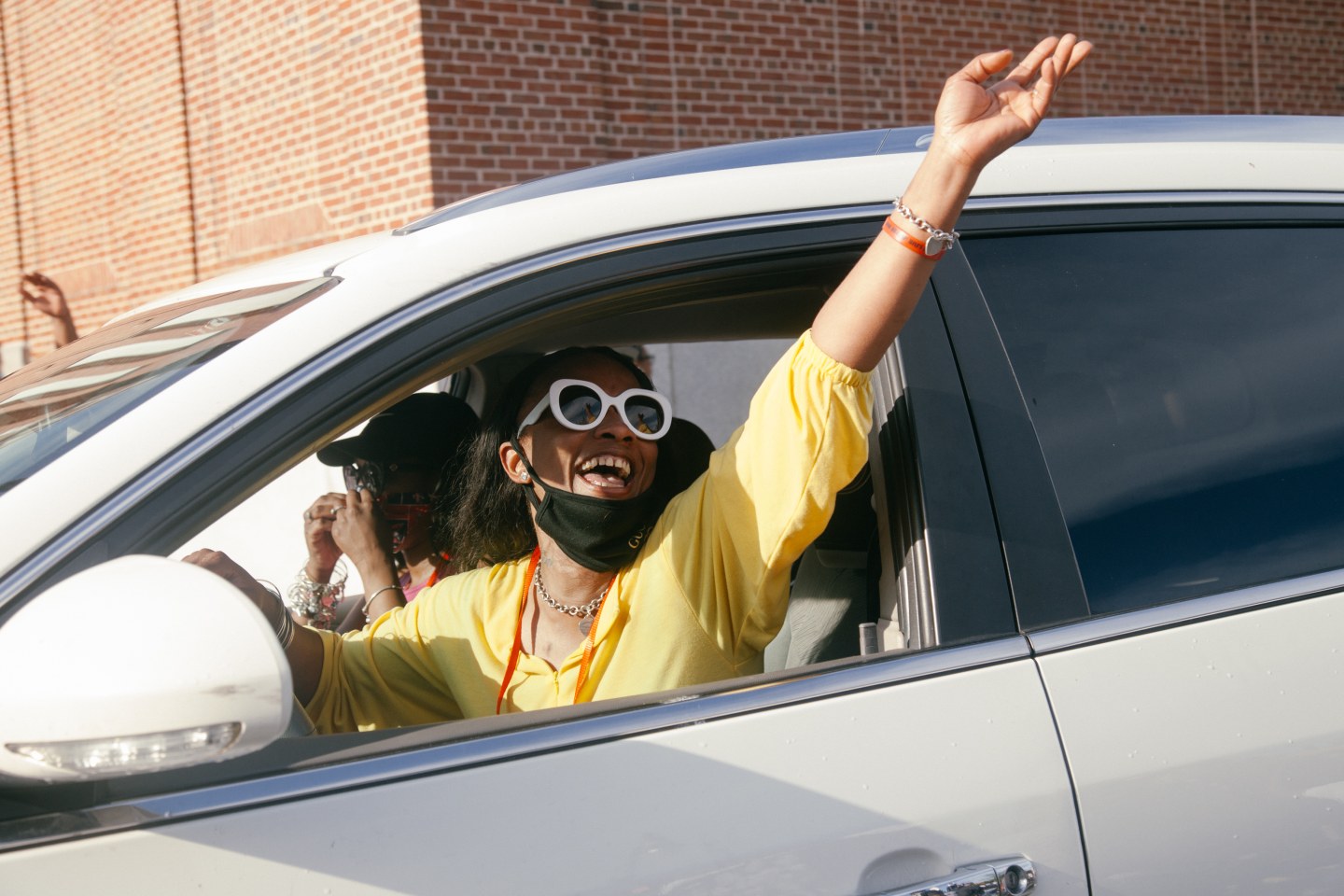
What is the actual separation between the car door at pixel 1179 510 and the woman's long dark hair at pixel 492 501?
766 mm

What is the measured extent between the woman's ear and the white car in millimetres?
444

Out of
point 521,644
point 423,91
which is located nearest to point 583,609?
point 521,644

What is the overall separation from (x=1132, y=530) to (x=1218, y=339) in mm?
299

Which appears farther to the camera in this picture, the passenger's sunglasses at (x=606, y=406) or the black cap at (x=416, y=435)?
the black cap at (x=416, y=435)

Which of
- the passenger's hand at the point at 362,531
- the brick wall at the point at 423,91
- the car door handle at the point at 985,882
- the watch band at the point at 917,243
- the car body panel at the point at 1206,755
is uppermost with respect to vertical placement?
the brick wall at the point at 423,91

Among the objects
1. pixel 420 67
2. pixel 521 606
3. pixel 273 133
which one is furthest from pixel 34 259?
pixel 521 606

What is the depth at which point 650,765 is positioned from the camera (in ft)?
4.43

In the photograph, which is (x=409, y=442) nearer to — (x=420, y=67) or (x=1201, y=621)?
(x=1201, y=621)

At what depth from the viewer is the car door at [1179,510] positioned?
57.4 inches

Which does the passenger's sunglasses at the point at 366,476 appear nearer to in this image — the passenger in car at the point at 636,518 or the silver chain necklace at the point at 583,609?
the passenger in car at the point at 636,518

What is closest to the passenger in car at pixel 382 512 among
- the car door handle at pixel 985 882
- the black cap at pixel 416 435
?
the black cap at pixel 416 435

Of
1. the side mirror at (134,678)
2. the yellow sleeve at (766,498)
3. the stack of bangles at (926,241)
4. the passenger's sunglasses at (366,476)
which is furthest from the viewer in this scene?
the passenger's sunglasses at (366,476)

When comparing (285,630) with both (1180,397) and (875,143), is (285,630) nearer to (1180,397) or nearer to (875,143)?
(875,143)

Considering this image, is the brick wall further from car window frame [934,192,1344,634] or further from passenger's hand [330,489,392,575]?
car window frame [934,192,1344,634]
